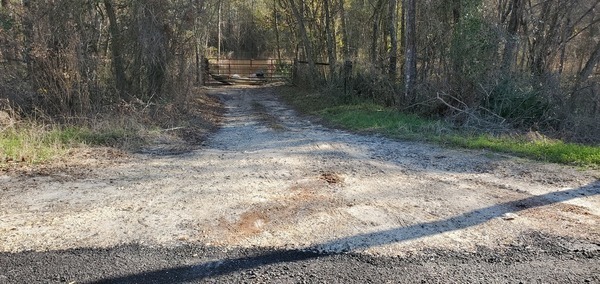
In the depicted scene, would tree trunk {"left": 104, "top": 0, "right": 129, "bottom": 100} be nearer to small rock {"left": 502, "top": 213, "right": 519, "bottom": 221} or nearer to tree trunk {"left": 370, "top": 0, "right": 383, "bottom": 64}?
tree trunk {"left": 370, "top": 0, "right": 383, "bottom": 64}

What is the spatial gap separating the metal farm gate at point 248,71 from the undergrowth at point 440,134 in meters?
14.6

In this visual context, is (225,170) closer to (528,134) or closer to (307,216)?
(307,216)

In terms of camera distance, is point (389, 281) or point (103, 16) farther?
point (103, 16)

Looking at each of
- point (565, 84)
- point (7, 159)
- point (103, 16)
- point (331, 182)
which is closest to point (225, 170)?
point (331, 182)

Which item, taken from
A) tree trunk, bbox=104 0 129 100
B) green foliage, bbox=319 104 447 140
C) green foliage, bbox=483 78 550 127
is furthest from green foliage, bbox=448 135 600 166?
tree trunk, bbox=104 0 129 100

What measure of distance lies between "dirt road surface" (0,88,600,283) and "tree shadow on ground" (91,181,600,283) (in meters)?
0.02

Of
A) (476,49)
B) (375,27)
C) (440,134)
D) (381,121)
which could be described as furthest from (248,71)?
(440,134)

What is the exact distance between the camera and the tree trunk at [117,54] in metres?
11.5

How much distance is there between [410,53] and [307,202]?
356 inches

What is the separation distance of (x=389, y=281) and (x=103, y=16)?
11.0m

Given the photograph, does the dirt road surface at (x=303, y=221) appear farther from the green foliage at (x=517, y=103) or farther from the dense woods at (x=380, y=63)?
the dense woods at (x=380, y=63)

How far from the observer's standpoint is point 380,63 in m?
15.3

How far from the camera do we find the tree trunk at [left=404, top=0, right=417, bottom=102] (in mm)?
12711

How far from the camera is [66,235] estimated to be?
4.12 m
